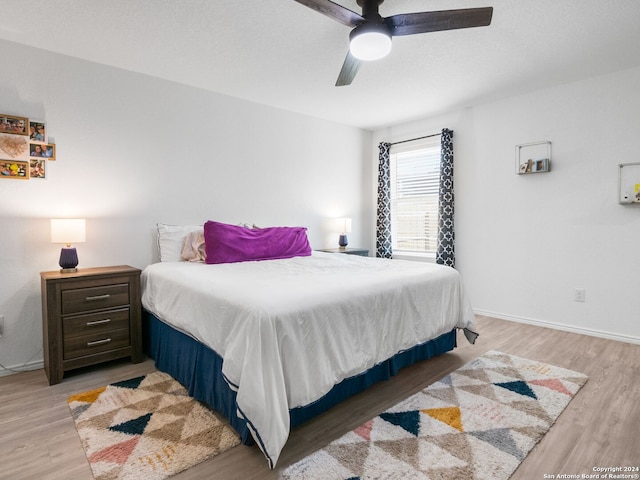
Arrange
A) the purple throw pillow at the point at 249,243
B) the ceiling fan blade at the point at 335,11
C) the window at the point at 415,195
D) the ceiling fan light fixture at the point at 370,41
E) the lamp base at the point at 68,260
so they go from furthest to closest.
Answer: the window at the point at 415,195 → the purple throw pillow at the point at 249,243 → the lamp base at the point at 68,260 → the ceiling fan light fixture at the point at 370,41 → the ceiling fan blade at the point at 335,11

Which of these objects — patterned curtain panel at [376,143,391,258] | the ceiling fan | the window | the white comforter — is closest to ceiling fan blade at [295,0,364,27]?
the ceiling fan

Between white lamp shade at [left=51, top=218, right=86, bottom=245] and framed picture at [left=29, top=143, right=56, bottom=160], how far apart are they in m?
0.51

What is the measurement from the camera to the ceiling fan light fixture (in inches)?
77.5

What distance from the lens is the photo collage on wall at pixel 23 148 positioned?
2.51 m

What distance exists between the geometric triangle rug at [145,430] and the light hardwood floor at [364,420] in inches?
2.6

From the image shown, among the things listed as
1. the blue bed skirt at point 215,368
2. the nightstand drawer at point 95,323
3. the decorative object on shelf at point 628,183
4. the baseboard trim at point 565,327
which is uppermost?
the decorative object on shelf at point 628,183

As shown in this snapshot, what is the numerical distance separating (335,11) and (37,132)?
239 centimetres

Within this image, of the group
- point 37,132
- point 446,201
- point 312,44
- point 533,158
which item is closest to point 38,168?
point 37,132

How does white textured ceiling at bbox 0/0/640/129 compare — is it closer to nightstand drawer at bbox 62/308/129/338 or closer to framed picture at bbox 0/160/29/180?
framed picture at bbox 0/160/29/180

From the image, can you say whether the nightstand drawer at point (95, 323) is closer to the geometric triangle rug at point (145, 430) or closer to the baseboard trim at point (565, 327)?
the geometric triangle rug at point (145, 430)

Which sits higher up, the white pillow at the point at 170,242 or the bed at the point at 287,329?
the white pillow at the point at 170,242

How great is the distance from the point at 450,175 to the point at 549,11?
215 cm

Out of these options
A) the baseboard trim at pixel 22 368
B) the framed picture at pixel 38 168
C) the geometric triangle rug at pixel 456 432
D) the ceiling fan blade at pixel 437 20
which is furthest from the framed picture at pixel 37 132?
the geometric triangle rug at pixel 456 432

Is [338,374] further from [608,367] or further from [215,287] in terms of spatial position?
[608,367]
